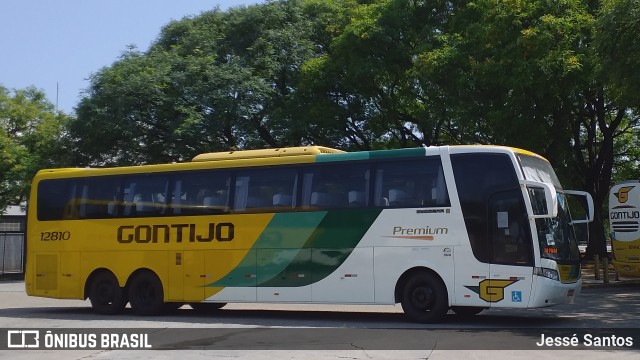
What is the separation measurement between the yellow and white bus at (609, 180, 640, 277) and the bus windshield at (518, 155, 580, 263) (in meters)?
10.6

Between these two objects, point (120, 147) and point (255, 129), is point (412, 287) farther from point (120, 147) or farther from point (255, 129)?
point (120, 147)

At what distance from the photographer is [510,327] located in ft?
47.2

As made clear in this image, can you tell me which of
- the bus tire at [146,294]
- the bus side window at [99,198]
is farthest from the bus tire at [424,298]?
the bus side window at [99,198]

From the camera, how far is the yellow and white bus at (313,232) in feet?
48.3

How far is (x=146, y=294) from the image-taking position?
18.6 m

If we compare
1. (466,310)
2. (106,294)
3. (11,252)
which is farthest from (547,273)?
(11,252)

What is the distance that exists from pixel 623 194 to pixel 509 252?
12.5 meters

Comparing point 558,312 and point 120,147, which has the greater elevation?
point 120,147

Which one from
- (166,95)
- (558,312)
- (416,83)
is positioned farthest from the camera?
(166,95)

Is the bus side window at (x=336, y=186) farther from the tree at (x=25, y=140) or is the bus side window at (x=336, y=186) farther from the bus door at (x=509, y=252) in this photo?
the tree at (x=25, y=140)

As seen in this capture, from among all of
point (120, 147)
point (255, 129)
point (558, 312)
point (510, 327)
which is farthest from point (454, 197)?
point (120, 147)

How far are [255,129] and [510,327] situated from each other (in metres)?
18.5

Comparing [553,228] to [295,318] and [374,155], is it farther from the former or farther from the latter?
[295,318]

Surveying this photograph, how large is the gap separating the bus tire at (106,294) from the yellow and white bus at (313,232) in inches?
1.3
